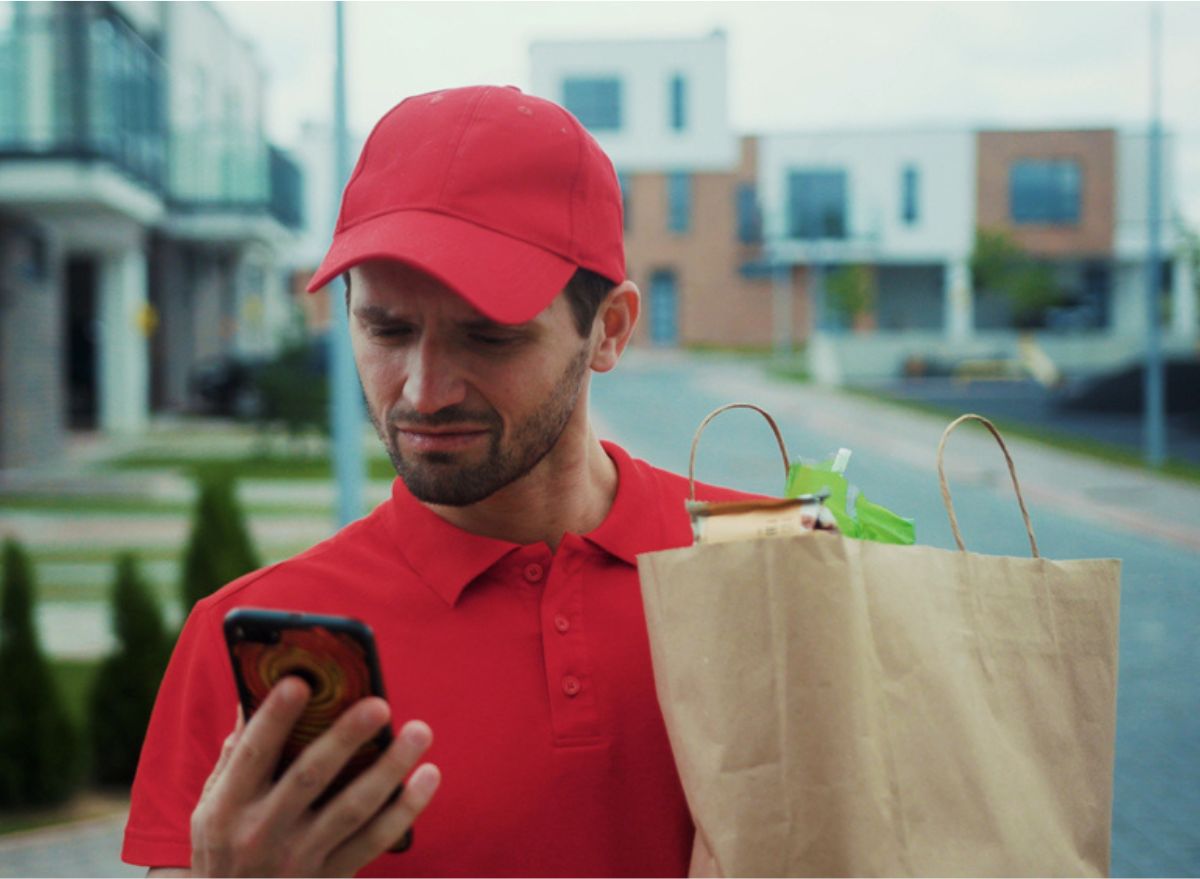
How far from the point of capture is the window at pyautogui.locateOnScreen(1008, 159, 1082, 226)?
166 ft

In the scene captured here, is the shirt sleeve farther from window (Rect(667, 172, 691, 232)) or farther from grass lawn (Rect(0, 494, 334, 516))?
window (Rect(667, 172, 691, 232))

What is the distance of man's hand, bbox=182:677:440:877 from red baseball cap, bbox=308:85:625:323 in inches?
21.1

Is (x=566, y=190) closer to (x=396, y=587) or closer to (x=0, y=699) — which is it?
(x=396, y=587)

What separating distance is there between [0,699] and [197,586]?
1.12m

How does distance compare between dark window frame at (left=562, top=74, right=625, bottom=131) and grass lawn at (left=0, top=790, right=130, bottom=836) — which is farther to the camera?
dark window frame at (left=562, top=74, right=625, bottom=131)

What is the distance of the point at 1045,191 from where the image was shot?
51281 millimetres

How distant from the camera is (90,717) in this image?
5.98 meters

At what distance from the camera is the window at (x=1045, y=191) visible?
166 feet

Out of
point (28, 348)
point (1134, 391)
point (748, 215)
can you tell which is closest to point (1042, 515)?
point (28, 348)

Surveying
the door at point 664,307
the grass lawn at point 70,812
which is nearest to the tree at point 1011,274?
the door at point 664,307

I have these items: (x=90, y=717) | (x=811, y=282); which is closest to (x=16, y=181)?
(x=90, y=717)

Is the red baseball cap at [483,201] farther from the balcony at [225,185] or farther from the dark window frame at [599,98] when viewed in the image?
the balcony at [225,185]

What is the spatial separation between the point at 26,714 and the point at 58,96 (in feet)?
42.4

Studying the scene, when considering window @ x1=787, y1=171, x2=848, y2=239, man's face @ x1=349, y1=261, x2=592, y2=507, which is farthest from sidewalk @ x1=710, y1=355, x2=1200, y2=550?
window @ x1=787, y1=171, x2=848, y2=239
